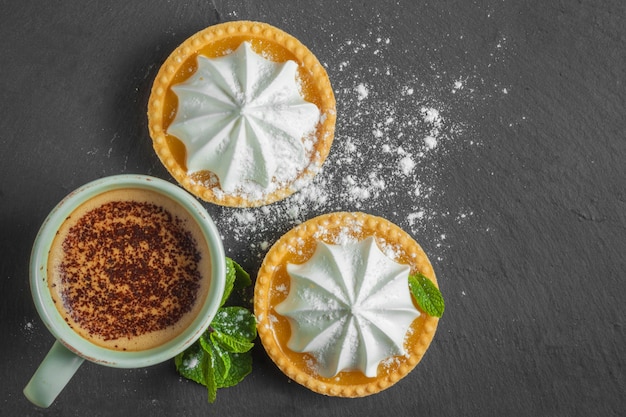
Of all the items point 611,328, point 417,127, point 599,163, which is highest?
point 599,163

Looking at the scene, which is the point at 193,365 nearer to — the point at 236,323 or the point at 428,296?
the point at 236,323

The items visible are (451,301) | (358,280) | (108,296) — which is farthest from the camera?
(451,301)

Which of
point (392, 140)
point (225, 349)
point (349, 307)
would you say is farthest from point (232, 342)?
point (392, 140)

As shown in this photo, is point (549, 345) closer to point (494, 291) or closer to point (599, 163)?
point (494, 291)

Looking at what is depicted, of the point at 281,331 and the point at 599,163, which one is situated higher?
the point at 599,163

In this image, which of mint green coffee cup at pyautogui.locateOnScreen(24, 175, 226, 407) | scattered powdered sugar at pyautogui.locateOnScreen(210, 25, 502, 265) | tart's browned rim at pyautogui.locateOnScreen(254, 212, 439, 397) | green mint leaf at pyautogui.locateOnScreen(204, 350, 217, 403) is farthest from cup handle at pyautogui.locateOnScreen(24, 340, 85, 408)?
scattered powdered sugar at pyautogui.locateOnScreen(210, 25, 502, 265)

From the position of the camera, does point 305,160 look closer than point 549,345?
Yes

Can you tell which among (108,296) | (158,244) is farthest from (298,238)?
(108,296)
